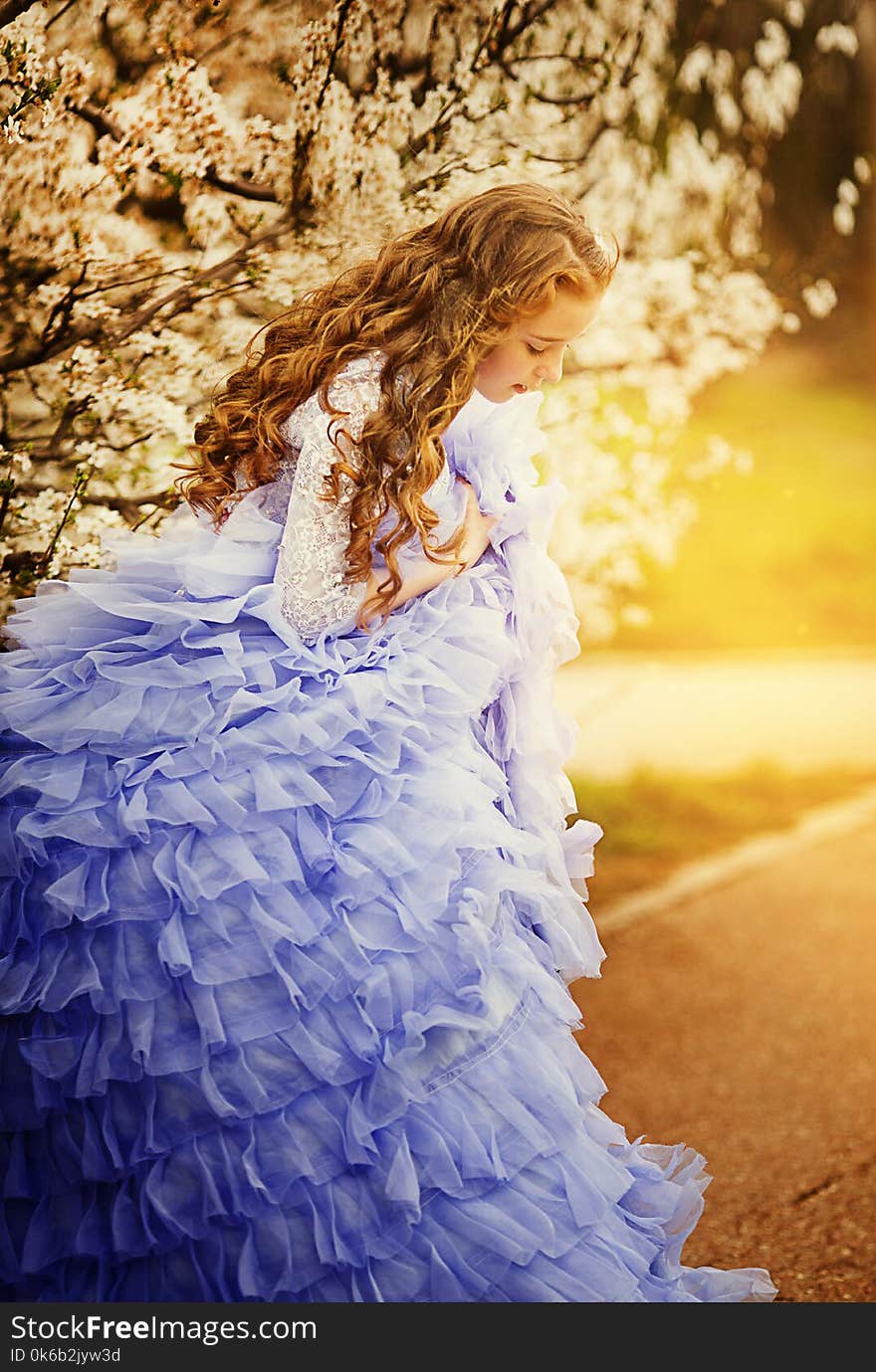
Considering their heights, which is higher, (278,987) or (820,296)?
(820,296)

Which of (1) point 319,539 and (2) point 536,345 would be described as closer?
(1) point 319,539

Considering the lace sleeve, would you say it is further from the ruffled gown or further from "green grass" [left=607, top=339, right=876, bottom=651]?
"green grass" [left=607, top=339, right=876, bottom=651]

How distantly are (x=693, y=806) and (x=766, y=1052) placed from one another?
1429mm

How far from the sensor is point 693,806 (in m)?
4.18

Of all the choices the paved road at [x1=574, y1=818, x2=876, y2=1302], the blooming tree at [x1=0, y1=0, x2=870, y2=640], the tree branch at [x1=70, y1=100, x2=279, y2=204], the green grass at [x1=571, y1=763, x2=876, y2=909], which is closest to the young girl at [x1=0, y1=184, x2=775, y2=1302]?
the paved road at [x1=574, y1=818, x2=876, y2=1302]

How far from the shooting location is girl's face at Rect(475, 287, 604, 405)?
1546mm

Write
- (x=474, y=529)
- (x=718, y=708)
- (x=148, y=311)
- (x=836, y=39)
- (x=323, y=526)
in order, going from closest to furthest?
(x=323, y=526) < (x=474, y=529) < (x=148, y=311) < (x=836, y=39) < (x=718, y=708)

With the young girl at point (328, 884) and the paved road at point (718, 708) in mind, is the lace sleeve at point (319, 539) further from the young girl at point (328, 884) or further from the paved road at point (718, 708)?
the paved road at point (718, 708)

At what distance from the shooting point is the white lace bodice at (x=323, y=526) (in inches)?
56.3

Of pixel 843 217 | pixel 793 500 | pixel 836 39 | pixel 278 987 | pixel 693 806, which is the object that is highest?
Result: pixel 836 39

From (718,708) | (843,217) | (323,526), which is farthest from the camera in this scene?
(718,708)

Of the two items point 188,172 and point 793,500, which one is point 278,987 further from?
point 793,500

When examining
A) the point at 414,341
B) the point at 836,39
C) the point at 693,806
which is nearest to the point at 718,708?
the point at 693,806

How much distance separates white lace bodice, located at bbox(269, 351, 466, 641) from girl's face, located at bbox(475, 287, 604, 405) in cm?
17
